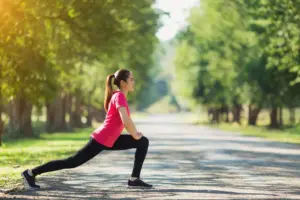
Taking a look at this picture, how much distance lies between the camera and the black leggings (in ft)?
34.1

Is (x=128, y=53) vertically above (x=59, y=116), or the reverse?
(x=128, y=53)

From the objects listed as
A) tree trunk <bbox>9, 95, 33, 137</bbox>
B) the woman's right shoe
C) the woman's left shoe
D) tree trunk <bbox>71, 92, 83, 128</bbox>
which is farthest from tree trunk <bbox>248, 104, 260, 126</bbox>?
the woman's right shoe

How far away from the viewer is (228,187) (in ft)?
35.9

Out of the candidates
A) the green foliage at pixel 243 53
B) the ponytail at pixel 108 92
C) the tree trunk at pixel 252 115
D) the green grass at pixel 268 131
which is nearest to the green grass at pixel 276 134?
the green grass at pixel 268 131

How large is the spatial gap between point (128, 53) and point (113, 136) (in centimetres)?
3218

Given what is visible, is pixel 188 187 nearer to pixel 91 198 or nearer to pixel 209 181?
pixel 209 181

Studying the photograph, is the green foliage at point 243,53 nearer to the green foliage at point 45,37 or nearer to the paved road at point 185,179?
the green foliage at point 45,37

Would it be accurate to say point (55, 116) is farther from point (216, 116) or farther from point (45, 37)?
point (216, 116)

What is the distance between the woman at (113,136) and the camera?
1033cm

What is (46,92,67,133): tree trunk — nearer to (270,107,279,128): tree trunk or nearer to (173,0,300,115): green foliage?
(173,0,300,115): green foliage

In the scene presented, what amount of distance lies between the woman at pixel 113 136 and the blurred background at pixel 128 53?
295 inches

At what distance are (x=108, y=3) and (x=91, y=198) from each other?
1409 cm

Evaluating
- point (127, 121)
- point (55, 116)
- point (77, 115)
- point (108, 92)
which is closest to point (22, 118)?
point (55, 116)

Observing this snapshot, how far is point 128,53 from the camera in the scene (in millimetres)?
42375
